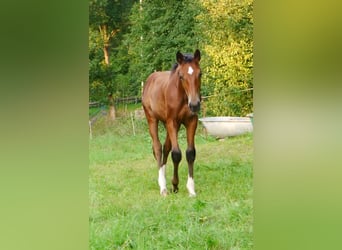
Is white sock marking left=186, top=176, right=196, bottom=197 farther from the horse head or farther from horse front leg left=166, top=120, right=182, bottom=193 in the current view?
the horse head

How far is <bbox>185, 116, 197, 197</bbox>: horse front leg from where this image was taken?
1.75 m

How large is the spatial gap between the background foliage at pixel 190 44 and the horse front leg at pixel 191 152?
0.08 m

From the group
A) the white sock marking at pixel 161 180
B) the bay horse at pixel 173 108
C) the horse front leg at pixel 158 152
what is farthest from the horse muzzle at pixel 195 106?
the white sock marking at pixel 161 180

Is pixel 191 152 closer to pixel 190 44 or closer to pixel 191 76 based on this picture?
pixel 191 76

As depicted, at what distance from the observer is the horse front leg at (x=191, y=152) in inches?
69.0

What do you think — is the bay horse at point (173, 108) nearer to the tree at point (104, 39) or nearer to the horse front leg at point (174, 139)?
the horse front leg at point (174, 139)

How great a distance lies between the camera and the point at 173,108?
1.76 metres

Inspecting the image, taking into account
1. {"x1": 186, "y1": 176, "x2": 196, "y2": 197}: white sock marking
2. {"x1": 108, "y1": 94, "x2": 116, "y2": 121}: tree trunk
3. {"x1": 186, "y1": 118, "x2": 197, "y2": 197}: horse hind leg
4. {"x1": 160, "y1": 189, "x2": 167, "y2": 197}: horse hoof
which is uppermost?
{"x1": 108, "y1": 94, "x2": 116, "y2": 121}: tree trunk

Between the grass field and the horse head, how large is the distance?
12 centimetres

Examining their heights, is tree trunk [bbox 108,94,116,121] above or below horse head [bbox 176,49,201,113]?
below

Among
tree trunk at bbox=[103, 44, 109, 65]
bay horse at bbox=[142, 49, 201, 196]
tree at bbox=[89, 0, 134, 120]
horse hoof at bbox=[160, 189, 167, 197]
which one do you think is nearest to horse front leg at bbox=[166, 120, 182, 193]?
bay horse at bbox=[142, 49, 201, 196]

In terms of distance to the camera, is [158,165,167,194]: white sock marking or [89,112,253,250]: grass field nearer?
[89,112,253,250]: grass field

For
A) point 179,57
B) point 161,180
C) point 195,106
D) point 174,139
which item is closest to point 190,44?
point 179,57
